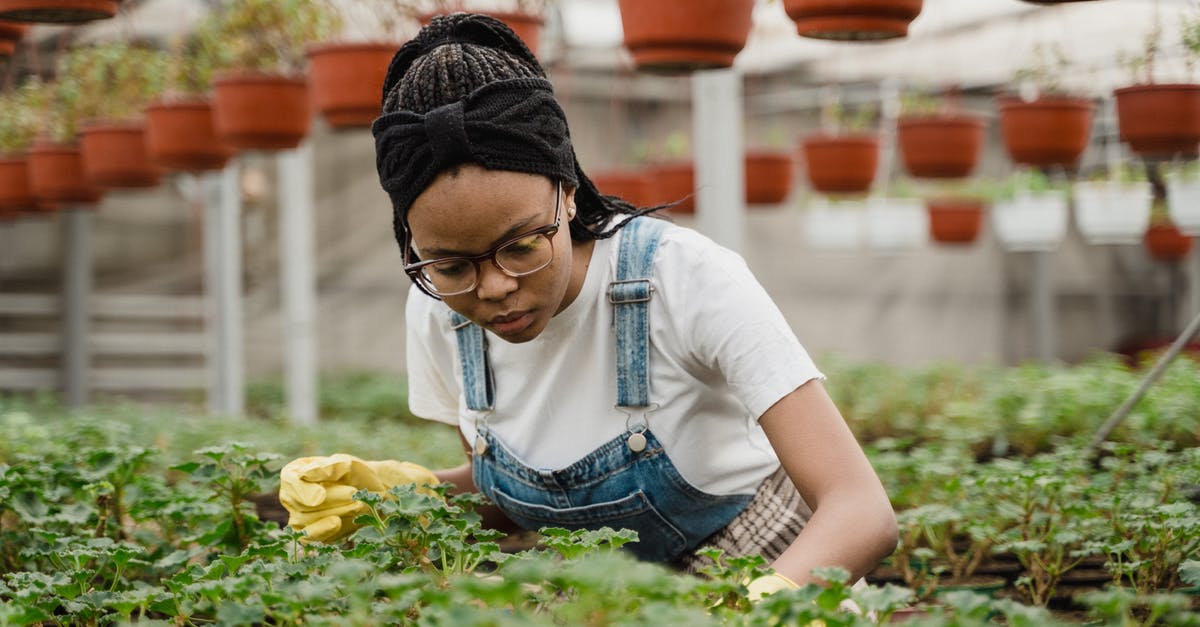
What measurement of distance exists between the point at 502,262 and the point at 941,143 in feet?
12.9

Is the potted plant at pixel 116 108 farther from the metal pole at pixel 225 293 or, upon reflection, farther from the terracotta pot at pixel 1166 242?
the terracotta pot at pixel 1166 242

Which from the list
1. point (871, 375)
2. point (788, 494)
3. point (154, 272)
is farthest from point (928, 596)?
point (154, 272)

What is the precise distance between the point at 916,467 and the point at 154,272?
8.02 metres

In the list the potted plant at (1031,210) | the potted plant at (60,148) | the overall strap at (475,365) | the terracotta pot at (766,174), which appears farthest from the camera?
the potted plant at (1031,210)

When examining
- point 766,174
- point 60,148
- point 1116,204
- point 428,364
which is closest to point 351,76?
point 428,364

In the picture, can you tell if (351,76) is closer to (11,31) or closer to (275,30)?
(11,31)

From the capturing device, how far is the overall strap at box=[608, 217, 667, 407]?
158 centimetres

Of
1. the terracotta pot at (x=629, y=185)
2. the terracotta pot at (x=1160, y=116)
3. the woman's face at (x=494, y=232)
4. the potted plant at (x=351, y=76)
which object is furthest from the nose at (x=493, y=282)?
the terracotta pot at (x=629, y=185)

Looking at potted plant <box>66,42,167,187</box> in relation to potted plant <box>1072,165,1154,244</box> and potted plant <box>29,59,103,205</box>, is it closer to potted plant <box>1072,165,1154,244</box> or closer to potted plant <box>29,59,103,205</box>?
potted plant <box>29,59,103,205</box>

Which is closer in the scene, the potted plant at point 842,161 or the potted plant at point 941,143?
the potted plant at point 941,143

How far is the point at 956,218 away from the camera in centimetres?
823

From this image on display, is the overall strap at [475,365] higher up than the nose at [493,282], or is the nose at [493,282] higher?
the nose at [493,282]

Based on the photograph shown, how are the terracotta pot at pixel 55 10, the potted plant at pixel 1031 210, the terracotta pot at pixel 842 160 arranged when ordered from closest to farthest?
the terracotta pot at pixel 55 10 < the terracotta pot at pixel 842 160 < the potted plant at pixel 1031 210

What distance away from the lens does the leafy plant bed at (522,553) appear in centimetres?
106
